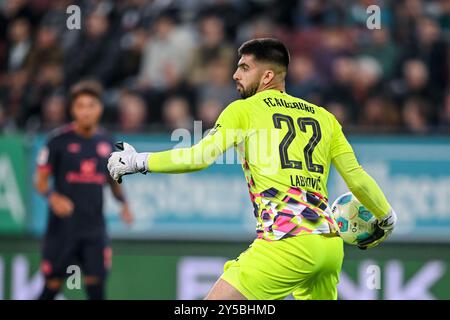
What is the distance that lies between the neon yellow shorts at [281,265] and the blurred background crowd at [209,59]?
5.67 m

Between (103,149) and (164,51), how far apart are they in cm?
296

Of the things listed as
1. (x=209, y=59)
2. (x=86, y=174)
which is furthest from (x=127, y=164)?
(x=209, y=59)

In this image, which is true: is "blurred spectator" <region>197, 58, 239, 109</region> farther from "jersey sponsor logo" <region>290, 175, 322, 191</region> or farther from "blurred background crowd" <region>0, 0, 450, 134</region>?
"jersey sponsor logo" <region>290, 175, 322, 191</region>

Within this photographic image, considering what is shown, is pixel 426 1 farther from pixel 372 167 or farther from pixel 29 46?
pixel 29 46

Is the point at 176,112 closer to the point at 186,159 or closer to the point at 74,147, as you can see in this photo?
the point at 74,147

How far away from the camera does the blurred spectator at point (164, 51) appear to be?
42.3ft

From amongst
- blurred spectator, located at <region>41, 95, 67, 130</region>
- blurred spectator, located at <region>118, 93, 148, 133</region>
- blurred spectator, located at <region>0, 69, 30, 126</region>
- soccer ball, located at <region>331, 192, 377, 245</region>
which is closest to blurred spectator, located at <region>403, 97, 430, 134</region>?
blurred spectator, located at <region>118, 93, 148, 133</region>

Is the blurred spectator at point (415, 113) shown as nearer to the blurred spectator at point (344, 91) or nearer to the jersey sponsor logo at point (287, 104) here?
the blurred spectator at point (344, 91)

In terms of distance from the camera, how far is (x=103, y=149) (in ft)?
34.2

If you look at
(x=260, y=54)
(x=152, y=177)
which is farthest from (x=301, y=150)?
(x=152, y=177)

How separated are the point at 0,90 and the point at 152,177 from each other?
3.19m

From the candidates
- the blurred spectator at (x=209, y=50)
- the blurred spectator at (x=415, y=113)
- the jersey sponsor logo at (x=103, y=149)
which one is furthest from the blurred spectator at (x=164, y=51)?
the blurred spectator at (x=415, y=113)

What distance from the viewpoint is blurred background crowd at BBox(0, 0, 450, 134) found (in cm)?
1192

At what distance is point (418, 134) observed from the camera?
11125 millimetres
